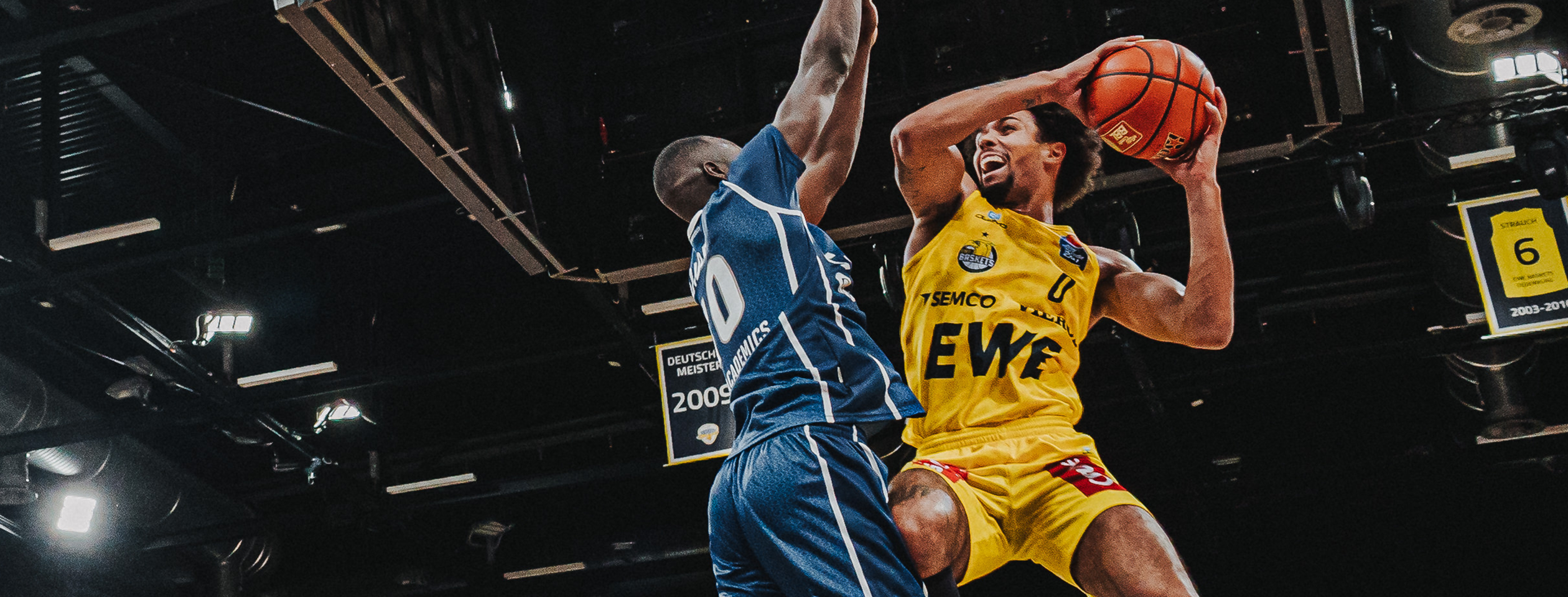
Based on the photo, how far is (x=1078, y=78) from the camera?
3.37 m

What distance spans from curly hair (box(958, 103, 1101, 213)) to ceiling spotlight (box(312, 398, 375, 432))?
261 inches

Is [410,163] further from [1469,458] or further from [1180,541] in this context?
[1469,458]

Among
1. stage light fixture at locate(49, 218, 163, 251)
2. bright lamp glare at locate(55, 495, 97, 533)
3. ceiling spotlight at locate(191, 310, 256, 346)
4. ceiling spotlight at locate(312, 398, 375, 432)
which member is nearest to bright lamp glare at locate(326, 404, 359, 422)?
ceiling spotlight at locate(312, 398, 375, 432)

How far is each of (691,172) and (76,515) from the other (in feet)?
29.9

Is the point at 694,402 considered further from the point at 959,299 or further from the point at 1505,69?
the point at 1505,69

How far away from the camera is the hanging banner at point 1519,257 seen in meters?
7.05

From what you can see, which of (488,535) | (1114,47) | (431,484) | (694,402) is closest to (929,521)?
(1114,47)

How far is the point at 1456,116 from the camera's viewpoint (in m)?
6.71

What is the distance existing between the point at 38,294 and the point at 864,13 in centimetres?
785

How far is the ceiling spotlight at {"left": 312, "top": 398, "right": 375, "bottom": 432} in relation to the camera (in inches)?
367

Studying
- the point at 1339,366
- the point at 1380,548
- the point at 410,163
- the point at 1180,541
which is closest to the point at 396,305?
the point at 410,163

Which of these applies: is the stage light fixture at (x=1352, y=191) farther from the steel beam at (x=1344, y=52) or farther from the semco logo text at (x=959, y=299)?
the semco logo text at (x=959, y=299)

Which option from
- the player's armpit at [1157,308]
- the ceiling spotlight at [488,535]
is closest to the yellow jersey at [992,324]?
the player's armpit at [1157,308]

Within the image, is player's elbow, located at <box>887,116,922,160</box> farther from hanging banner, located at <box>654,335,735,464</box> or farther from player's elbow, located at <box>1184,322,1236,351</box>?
hanging banner, located at <box>654,335,735,464</box>
